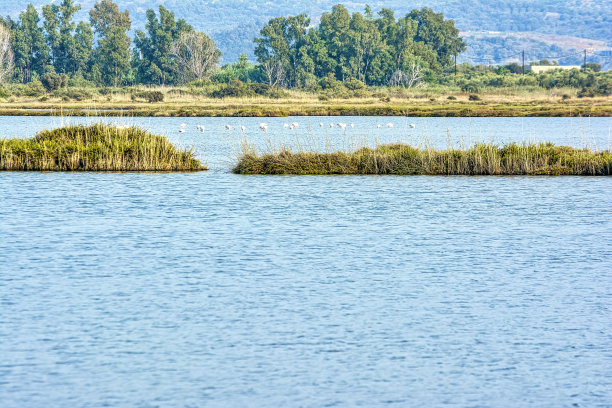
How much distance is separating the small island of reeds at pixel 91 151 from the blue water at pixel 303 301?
189 inches

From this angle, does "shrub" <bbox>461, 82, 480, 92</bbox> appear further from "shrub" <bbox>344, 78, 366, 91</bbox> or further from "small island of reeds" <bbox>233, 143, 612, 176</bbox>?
"small island of reeds" <bbox>233, 143, 612, 176</bbox>

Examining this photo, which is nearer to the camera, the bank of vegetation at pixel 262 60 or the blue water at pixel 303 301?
the blue water at pixel 303 301

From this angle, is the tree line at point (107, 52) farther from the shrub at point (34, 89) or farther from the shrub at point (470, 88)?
the shrub at point (470, 88)

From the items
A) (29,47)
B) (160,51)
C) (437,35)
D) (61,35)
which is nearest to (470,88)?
(437,35)

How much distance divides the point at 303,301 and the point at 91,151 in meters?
18.2

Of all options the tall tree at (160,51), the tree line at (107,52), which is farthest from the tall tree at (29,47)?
the tall tree at (160,51)

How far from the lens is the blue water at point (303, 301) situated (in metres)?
9.71

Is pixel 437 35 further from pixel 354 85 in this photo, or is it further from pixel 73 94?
pixel 73 94

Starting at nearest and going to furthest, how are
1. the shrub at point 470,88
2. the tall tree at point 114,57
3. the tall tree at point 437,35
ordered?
1. the shrub at point 470,88
2. the tall tree at point 114,57
3. the tall tree at point 437,35

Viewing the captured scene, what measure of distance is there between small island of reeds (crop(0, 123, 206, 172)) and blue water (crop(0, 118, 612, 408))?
15.8ft

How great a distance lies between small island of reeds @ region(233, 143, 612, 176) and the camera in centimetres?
2950

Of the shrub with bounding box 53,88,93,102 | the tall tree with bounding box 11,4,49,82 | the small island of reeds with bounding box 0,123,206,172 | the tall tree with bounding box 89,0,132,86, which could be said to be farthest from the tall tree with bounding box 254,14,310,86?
the small island of reeds with bounding box 0,123,206,172

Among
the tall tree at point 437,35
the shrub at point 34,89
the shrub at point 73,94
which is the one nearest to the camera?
the shrub at point 73,94

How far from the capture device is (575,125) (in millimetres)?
61844
